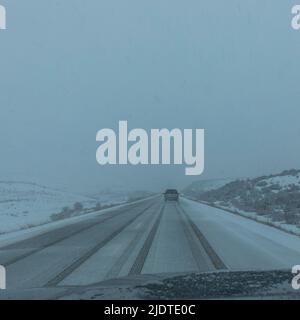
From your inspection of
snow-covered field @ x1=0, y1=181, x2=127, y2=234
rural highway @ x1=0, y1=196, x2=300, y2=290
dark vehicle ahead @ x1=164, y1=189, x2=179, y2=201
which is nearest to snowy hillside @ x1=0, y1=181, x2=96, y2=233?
snow-covered field @ x1=0, y1=181, x2=127, y2=234

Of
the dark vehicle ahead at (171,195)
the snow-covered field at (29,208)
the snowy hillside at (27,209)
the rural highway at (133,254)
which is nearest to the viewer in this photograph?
the rural highway at (133,254)

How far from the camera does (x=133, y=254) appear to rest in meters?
14.6

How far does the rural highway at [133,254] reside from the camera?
11.3 metres

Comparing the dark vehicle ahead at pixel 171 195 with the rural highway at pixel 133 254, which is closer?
the rural highway at pixel 133 254

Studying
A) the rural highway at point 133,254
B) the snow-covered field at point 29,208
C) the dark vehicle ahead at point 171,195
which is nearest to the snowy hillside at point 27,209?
the snow-covered field at point 29,208

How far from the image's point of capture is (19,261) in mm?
13711

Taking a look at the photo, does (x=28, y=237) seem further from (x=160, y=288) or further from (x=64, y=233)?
(x=160, y=288)

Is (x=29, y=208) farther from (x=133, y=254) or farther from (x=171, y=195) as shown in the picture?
(x=133, y=254)

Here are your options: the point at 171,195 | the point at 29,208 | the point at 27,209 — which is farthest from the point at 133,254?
the point at 171,195

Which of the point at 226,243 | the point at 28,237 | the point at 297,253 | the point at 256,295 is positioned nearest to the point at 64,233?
the point at 28,237

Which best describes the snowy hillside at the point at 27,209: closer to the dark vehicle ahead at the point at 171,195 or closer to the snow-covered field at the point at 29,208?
the snow-covered field at the point at 29,208

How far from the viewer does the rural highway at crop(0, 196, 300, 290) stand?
1133 centimetres

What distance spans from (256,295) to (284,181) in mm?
76962
